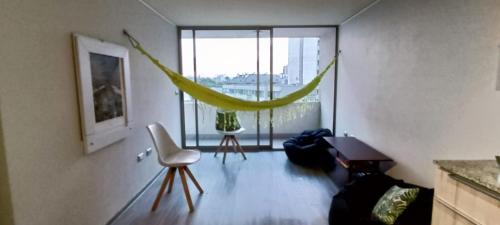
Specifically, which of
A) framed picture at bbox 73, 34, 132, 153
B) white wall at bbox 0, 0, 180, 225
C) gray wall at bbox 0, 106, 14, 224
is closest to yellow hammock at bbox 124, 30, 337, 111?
framed picture at bbox 73, 34, 132, 153

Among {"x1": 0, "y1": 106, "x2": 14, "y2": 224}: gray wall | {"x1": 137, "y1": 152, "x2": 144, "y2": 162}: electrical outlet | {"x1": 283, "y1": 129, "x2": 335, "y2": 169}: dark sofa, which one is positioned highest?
{"x1": 0, "y1": 106, "x2": 14, "y2": 224}: gray wall

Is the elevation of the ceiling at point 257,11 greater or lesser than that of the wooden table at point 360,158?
greater

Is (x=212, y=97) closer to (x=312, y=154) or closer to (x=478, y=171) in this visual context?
(x=312, y=154)

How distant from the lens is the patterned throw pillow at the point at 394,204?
1.76 metres

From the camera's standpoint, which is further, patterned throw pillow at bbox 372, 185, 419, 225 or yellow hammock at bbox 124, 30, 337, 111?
yellow hammock at bbox 124, 30, 337, 111

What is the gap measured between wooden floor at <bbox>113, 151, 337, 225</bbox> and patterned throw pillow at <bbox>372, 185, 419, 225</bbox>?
50cm

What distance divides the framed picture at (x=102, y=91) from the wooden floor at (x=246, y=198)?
0.83 meters

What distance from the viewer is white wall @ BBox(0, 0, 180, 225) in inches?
49.9

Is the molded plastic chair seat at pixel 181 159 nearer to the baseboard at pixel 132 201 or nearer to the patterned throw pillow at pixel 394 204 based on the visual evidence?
the baseboard at pixel 132 201

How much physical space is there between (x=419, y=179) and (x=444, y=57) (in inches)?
39.3

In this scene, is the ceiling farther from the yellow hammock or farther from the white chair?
the white chair

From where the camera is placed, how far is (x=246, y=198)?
2619 mm

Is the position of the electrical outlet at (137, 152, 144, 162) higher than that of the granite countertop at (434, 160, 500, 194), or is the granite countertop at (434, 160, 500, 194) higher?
the granite countertop at (434, 160, 500, 194)

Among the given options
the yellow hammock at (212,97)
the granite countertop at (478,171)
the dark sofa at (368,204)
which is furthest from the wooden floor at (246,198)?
the granite countertop at (478,171)
